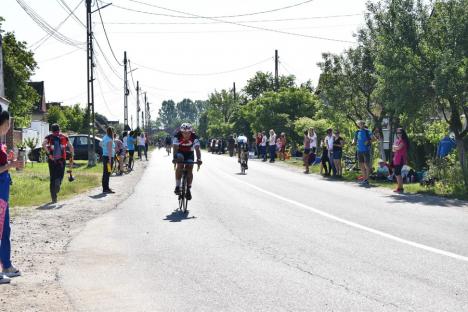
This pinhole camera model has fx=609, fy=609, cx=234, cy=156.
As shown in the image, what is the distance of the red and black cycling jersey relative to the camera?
1305cm

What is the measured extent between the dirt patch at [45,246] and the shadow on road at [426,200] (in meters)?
6.92

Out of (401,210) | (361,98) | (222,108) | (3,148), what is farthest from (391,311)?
(222,108)

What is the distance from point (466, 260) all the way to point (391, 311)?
2473 millimetres

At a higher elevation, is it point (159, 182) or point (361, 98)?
point (361, 98)

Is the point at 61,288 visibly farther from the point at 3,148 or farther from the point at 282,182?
the point at 282,182

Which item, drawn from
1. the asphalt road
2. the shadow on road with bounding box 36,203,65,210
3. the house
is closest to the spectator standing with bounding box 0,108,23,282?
the asphalt road

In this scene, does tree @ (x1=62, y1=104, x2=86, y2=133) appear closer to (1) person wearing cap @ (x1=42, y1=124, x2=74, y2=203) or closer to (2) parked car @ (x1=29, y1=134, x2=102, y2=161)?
(2) parked car @ (x1=29, y1=134, x2=102, y2=161)

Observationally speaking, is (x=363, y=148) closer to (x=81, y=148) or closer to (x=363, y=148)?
(x=363, y=148)

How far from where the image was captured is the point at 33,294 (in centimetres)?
604

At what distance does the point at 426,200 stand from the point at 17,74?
37464 millimetres

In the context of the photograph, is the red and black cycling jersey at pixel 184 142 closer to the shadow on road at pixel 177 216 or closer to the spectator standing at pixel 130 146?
the shadow on road at pixel 177 216

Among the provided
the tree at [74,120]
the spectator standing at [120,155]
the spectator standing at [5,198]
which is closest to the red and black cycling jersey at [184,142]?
the spectator standing at [5,198]

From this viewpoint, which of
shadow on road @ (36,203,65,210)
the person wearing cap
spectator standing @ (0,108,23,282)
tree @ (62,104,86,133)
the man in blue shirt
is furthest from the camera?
tree @ (62,104,86,133)

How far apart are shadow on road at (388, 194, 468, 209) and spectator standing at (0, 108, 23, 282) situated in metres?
9.80
